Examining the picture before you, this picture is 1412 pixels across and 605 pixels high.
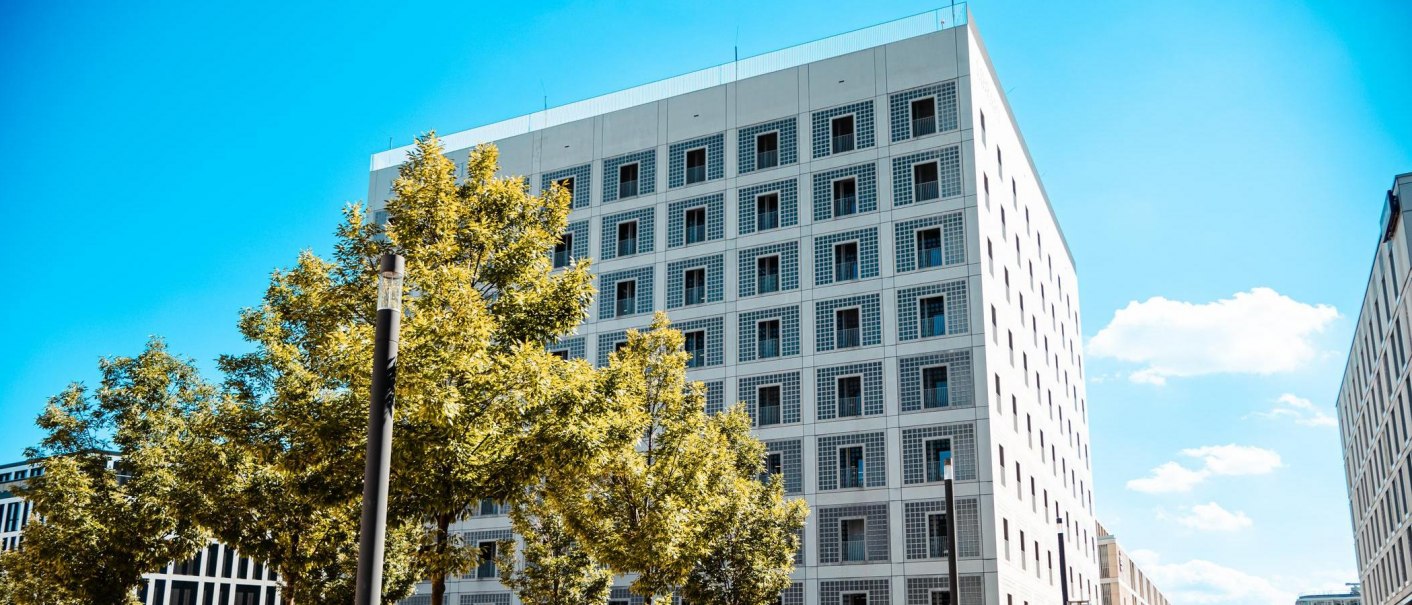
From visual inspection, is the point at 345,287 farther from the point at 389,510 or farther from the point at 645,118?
the point at 645,118

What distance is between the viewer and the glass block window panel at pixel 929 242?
4672 cm

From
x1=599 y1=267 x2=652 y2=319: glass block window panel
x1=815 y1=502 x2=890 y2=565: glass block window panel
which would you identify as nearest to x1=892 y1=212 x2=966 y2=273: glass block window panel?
x1=815 y1=502 x2=890 y2=565: glass block window panel

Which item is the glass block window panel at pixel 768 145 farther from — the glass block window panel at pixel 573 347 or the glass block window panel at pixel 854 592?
the glass block window panel at pixel 854 592

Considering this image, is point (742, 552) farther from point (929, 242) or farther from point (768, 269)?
point (768, 269)

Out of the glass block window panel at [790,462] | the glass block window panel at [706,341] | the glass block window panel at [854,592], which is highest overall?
the glass block window panel at [706,341]

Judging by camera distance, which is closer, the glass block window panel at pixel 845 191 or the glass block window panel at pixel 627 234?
the glass block window panel at pixel 845 191

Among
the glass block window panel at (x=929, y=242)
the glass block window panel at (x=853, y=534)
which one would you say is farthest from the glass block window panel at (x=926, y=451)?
the glass block window panel at (x=929, y=242)

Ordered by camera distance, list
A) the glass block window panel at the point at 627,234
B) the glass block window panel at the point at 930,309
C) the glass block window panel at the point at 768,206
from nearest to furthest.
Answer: the glass block window panel at the point at 930,309 < the glass block window panel at the point at 768,206 < the glass block window panel at the point at 627,234

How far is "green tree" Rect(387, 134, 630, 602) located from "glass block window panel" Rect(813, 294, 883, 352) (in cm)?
2810

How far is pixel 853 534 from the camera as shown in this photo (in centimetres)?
4534

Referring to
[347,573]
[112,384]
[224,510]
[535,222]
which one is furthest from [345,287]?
[112,384]

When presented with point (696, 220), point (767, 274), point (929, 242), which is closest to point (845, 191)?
point (929, 242)

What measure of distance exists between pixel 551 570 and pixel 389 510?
18367 millimetres

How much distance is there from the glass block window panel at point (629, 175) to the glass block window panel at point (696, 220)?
6.77 feet
